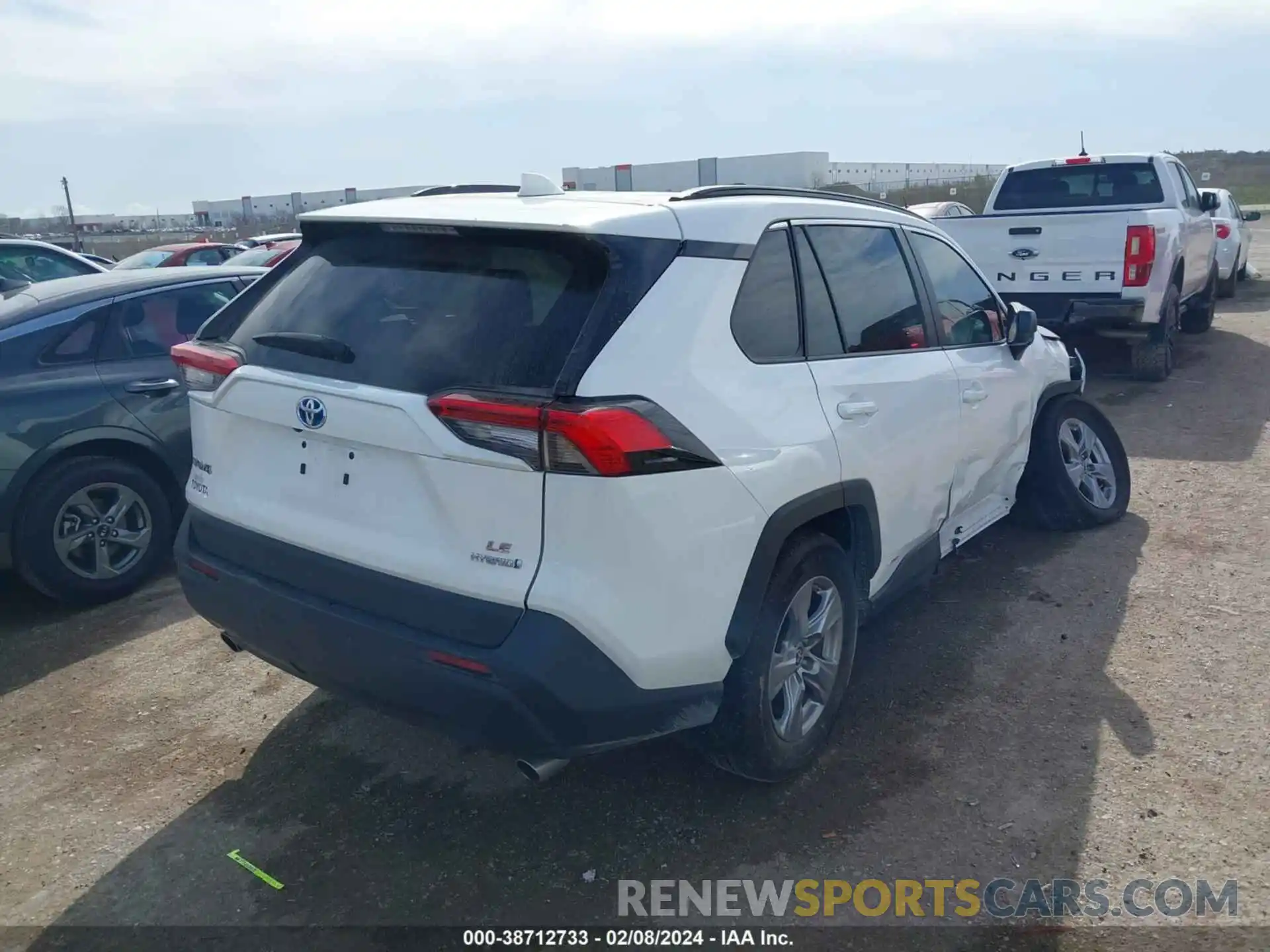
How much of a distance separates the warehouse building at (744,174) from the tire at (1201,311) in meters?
5.28

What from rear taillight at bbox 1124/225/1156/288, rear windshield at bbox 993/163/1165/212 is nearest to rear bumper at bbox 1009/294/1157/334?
rear taillight at bbox 1124/225/1156/288

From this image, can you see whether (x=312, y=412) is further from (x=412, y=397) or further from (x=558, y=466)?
(x=558, y=466)

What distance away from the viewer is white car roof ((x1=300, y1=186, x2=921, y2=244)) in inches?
114

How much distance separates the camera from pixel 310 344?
10.2ft

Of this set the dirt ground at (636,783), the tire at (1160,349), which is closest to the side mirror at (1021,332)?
the dirt ground at (636,783)

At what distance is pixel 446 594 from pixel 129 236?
53943 millimetres

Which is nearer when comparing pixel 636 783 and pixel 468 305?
pixel 468 305

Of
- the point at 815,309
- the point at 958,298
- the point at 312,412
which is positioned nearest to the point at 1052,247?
the point at 958,298

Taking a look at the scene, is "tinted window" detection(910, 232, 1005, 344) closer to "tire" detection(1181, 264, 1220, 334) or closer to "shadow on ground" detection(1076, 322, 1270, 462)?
"shadow on ground" detection(1076, 322, 1270, 462)

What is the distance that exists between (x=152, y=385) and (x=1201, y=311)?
11.5 meters

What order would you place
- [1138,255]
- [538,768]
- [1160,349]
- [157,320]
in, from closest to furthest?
[538,768]
[157,320]
[1138,255]
[1160,349]

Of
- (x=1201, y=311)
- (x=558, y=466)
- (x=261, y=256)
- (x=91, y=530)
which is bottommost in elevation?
(x=1201, y=311)

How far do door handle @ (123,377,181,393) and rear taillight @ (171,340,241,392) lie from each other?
2087 millimetres

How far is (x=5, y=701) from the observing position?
434 centimetres
